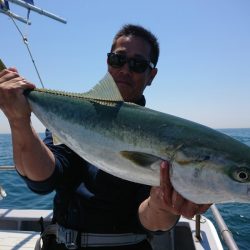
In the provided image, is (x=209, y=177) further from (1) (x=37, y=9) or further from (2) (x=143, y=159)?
(1) (x=37, y=9)

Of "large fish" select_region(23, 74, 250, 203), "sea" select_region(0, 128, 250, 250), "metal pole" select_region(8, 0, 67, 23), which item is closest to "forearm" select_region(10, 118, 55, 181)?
"large fish" select_region(23, 74, 250, 203)

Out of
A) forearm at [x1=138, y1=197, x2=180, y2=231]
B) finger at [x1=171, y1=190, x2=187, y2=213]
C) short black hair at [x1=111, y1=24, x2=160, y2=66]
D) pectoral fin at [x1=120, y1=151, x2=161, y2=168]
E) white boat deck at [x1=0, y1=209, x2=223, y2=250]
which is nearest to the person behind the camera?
pectoral fin at [x1=120, y1=151, x2=161, y2=168]

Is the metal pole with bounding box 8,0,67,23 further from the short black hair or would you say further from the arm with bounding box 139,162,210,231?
the arm with bounding box 139,162,210,231

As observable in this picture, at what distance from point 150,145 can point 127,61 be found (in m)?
1.70

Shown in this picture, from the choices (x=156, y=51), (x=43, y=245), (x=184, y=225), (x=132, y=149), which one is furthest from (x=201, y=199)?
(x=184, y=225)

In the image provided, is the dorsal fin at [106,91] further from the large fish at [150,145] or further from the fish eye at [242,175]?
the fish eye at [242,175]

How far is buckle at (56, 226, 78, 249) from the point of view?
337cm

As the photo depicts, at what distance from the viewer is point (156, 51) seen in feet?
14.6

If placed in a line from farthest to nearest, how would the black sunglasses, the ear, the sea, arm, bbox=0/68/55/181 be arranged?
the sea < the ear < the black sunglasses < arm, bbox=0/68/55/181

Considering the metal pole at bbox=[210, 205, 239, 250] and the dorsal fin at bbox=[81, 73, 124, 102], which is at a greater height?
the dorsal fin at bbox=[81, 73, 124, 102]

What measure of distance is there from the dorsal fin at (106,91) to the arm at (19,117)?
0.58m

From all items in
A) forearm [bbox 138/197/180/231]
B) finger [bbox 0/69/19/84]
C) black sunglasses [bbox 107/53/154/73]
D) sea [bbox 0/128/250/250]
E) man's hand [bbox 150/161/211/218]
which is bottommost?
sea [bbox 0/128/250/250]

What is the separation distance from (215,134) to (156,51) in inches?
83.6

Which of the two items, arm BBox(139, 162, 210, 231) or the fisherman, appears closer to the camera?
arm BBox(139, 162, 210, 231)
